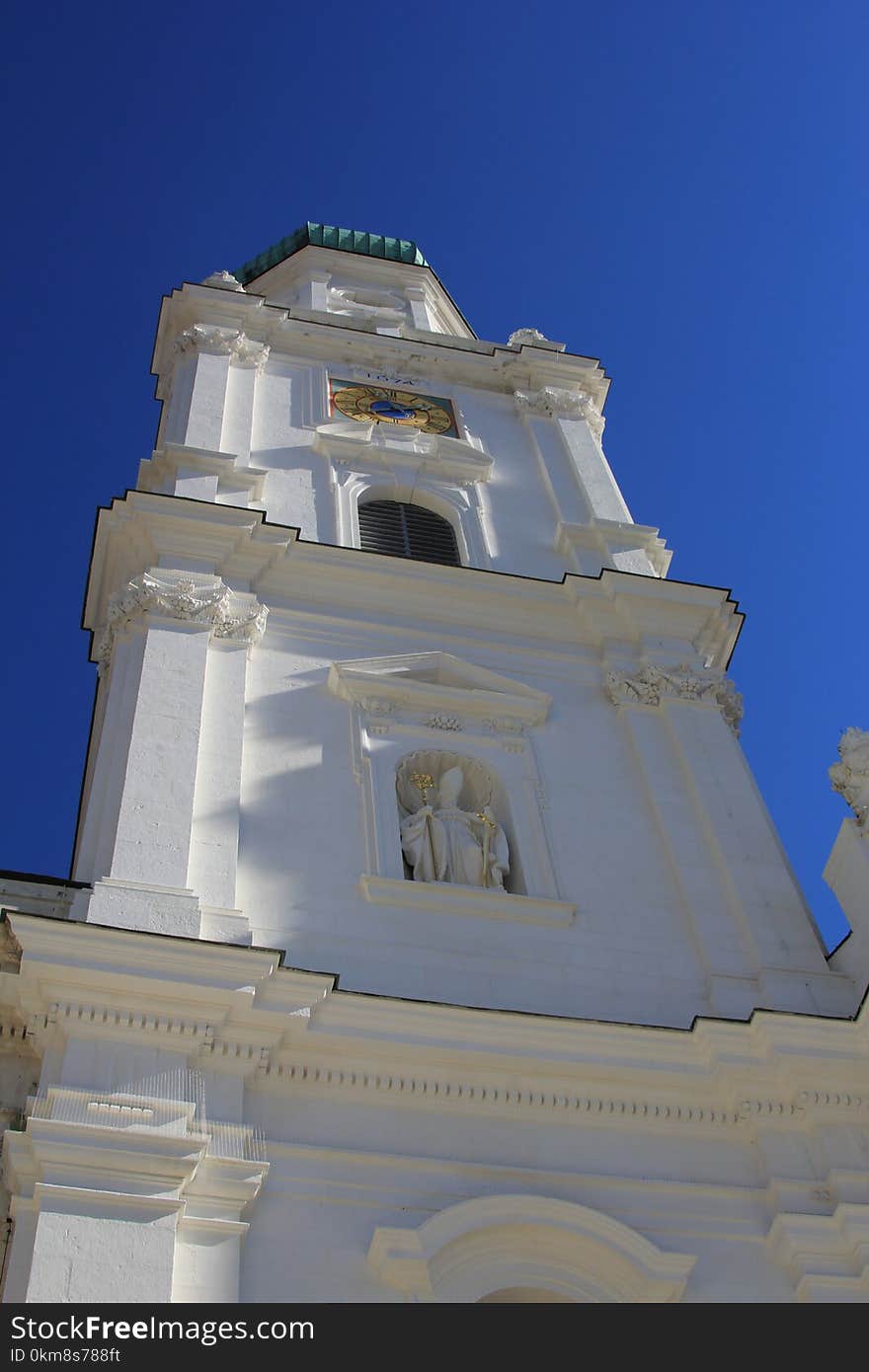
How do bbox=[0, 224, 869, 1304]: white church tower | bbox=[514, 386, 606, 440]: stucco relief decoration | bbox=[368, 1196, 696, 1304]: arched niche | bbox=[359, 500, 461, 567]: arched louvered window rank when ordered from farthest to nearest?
1. bbox=[514, 386, 606, 440]: stucco relief decoration
2. bbox=[359, 500, 461, 567]: arched louvered window
3. bbox=[0, 224, 869, 1304]: white church tower
4. bbox=[368, 1196, 696, 1304]: arched niche

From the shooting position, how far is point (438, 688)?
17.2 meters

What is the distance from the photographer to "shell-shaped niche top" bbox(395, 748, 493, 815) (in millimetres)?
16234

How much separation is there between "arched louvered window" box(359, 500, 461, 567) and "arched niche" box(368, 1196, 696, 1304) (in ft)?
33.8

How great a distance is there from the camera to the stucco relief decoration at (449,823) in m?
15.0

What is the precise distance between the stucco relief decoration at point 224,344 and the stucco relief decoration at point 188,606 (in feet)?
26.8

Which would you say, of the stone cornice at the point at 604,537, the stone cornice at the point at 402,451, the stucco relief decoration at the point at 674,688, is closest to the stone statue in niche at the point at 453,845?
the stucco relief decoration at the point at 674,688

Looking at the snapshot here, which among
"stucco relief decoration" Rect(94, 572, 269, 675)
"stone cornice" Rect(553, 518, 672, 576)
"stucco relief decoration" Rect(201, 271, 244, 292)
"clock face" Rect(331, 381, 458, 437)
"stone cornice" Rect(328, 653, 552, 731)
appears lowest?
"stone cornice" Rect(328, 653, 552, 731)

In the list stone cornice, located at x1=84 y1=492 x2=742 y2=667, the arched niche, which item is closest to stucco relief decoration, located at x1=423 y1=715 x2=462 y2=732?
stone cornice, located at x1=84 y1=492 x2=742 y2=667

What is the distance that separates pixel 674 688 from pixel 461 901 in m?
4.80

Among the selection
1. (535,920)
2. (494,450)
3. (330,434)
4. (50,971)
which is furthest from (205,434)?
(50,971)

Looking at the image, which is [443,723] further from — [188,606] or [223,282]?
[223,282]

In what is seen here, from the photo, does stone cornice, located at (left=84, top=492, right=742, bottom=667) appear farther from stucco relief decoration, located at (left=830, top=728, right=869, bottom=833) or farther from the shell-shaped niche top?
stucco relief decoration, located at (left=830, top=728, right=869, bottom=833)

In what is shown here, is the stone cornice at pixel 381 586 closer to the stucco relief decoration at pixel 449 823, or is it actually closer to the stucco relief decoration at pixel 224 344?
the stucco relief decoration at pixel 449 823

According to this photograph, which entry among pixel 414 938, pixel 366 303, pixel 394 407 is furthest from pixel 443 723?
pixel 366 303
